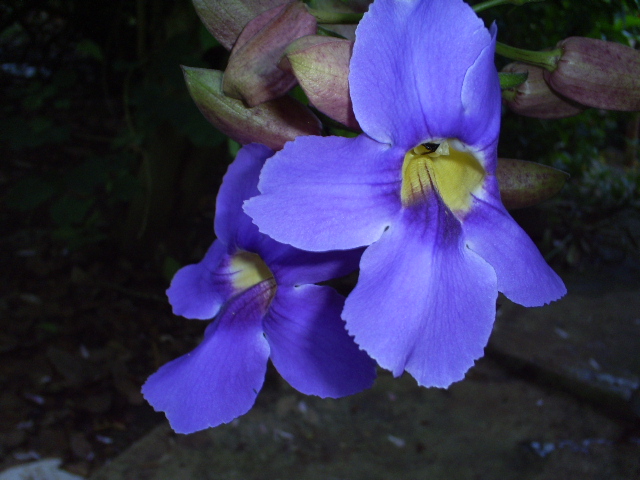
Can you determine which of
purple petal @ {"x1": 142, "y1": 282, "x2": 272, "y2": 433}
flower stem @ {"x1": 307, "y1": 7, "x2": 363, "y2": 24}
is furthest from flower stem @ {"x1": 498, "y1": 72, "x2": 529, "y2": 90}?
purple petal @ {"x1": 142, "y1": 282, "x2": 272, "y2": 433}

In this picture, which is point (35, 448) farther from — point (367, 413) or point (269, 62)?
point (269, 62)

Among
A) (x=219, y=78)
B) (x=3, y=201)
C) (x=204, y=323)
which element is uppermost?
(x=219, y=78)

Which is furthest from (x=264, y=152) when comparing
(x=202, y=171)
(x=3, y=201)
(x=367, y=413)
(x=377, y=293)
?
(x=3, y=201)

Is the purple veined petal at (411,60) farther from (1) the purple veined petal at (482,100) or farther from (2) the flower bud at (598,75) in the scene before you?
(2) the flower bud at (598,75)

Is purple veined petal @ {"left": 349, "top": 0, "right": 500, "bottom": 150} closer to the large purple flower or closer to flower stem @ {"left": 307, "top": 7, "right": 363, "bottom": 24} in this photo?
the large purple flower

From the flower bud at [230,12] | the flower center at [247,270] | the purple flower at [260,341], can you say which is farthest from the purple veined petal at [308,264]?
the flower bud at [230,12]

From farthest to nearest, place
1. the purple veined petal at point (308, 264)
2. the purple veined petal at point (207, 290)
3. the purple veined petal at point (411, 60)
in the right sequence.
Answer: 1. the purple veined petal at point (207, 290)
2. the purple veined petal at point (308, 264)
3. the purple veined petal at point (411, 60)
